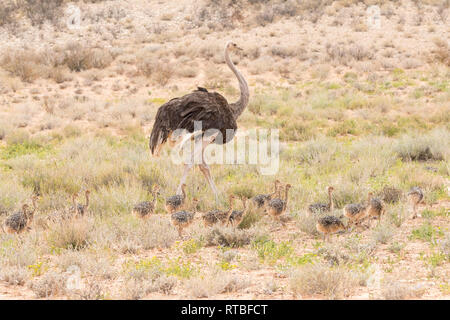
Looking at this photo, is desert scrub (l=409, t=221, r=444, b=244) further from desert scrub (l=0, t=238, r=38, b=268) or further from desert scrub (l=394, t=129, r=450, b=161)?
desert scrub (l=0, t=238, r=38, b=268)

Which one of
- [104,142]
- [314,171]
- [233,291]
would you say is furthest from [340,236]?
[104,142]

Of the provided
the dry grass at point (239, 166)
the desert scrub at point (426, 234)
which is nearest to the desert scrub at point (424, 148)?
the dry grass at point (239, 166)

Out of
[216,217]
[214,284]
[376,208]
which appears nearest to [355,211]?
[376,208]

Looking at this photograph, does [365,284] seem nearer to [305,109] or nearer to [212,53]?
[305,109]

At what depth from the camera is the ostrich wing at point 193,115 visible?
745 cm

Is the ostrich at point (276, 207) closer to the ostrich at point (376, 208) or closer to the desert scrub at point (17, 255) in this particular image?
the ostrich at point (376, 208)

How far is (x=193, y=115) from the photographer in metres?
7.47

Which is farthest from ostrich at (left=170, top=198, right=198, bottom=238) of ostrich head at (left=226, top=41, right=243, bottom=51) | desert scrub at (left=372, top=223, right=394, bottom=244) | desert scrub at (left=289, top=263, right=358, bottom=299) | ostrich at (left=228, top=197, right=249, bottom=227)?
ostrich head at (left=226, top=41, right=243, bottom=51)

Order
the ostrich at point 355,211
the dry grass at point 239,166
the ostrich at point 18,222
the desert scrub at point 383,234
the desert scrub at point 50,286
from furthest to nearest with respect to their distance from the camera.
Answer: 1. the ostrich at point 355,211
2. the ostrich at point 18,222
3. the desert scrub at point 383,234
4. the dry grass at point 239,166
5. the desert scrub at point 50,286

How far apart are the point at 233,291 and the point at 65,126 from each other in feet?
35.2

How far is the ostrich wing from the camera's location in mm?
7449

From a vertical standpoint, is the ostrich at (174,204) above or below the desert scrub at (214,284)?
below
